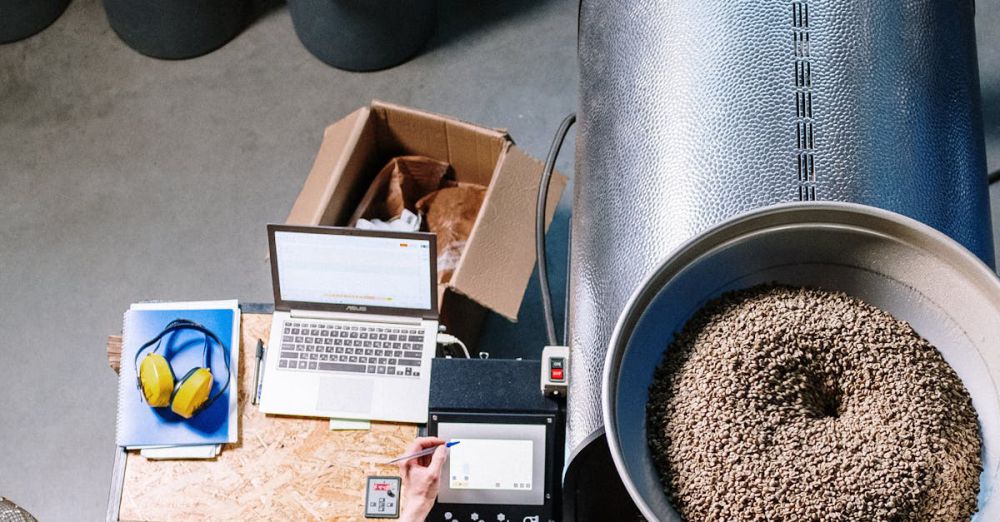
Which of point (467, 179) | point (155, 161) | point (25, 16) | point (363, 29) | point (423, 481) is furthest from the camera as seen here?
point (25, 16)

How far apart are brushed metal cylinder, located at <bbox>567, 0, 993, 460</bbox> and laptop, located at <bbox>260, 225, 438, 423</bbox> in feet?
2.60

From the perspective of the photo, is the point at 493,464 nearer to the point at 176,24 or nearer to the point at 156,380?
the point at 156,380

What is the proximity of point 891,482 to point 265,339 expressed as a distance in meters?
1.41

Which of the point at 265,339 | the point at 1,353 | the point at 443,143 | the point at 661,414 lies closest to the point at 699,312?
the point at 661,414

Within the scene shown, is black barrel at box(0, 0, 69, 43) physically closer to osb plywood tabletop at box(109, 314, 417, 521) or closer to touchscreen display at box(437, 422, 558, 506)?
osb plywood tabletop at box(109, 314, 417, 521)

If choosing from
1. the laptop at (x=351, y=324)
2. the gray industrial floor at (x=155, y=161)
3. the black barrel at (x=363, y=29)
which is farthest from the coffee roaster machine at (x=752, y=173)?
the black barrel at (x=363, y=29)

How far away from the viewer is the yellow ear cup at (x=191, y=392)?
5.72 feet

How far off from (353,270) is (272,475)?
0.43 metres

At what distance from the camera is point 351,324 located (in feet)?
6.31

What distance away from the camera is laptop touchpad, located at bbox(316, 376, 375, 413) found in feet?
5.98

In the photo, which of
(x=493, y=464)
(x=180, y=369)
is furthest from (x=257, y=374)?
(x=493, y=464)

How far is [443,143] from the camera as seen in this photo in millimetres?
2318

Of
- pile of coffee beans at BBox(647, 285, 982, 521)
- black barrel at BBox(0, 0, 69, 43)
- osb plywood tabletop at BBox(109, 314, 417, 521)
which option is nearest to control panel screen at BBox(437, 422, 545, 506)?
osb plywood tabletop at BBox(109, 314, 417, 521)

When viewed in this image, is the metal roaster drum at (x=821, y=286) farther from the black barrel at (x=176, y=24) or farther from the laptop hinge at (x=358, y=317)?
the black barrel at (x=176, y=24)
